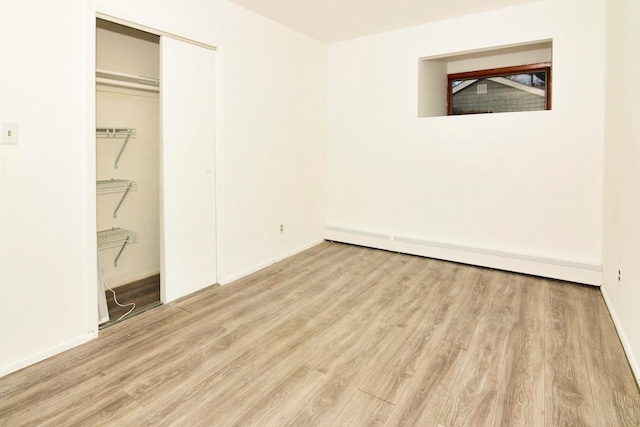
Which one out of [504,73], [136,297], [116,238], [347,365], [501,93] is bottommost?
[347,365]

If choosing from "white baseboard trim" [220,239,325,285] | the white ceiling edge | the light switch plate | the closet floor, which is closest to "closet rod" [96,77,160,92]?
the white ceiling edge

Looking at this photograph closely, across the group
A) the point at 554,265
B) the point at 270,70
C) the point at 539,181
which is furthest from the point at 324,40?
the point at 554,265

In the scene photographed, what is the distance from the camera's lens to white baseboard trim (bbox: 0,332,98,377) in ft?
→ 6.78

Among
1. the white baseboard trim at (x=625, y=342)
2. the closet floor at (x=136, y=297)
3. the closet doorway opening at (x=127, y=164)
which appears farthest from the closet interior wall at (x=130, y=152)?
the white baseboard trim at (x=625, y=342)

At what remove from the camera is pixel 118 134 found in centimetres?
339

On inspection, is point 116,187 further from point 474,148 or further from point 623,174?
point 623,174

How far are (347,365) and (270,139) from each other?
257 centimetres

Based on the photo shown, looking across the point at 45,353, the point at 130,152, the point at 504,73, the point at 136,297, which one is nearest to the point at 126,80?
the point at 130,152

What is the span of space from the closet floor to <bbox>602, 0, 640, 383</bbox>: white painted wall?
3.29 meters

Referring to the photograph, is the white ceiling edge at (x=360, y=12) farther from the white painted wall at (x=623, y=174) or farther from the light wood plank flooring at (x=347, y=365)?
the light wood plank flooring at (x=347, y=365)

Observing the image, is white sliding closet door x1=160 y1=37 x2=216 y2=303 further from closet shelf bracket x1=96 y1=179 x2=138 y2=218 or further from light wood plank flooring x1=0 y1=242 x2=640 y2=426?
closet shelf bracket x1=96 y1=179 x2=138 y2=218

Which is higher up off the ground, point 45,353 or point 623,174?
point 623,174

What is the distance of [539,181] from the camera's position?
11.8ft

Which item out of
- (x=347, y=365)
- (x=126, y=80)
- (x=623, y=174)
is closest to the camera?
(x=347, y=365)
